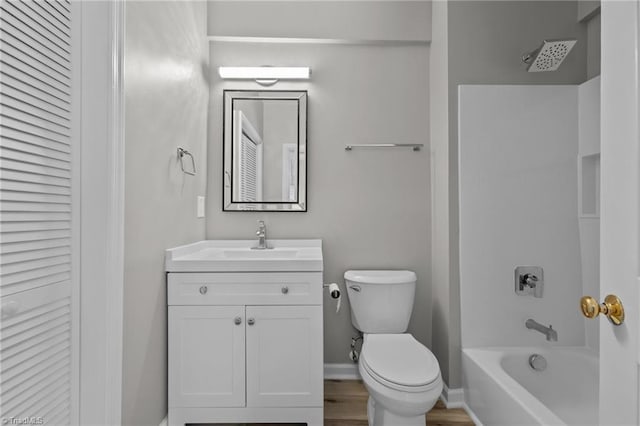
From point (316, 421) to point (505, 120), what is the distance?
6.11 feet

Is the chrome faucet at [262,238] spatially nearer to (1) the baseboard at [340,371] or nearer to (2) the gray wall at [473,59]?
(1) the baseboard at [340,371]

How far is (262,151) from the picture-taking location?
250cm

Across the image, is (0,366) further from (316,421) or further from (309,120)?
(309,120)

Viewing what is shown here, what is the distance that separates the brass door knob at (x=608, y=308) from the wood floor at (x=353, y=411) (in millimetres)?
1349

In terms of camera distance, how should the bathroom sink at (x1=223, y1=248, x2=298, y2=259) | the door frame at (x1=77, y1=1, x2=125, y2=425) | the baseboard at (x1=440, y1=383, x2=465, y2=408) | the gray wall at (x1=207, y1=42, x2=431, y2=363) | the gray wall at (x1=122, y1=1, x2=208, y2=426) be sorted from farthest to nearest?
the gray wall at (x1=207, y1=42, x2=431, y2=363) → the bathroom sink at (x1=223, y1=248, x2=298, y2=259) → the baseboard at (x1=440, y1=383, x2=465, y2=408) → the gray wall at (x1=122, y1=1, x2=208, y2=426) → the door frame at (x1=77, y1=1, x2=125, y2=425)

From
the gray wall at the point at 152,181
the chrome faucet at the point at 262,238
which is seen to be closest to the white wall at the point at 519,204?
the chrome faucet at the point at 262,238

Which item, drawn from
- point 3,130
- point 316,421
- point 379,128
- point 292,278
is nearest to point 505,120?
point 379,128

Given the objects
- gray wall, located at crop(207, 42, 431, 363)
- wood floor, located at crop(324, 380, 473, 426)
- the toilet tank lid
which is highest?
gray wall, located at crop(207, 42, 431, 363)

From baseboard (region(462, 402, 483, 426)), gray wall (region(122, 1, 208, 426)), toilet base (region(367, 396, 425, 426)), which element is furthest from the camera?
baseboard (region(462, 402, 483, 426))

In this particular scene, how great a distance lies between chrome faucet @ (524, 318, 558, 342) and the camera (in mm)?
1965

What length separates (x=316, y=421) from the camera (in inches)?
71.7

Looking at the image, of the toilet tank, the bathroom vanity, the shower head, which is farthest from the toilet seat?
the shower head

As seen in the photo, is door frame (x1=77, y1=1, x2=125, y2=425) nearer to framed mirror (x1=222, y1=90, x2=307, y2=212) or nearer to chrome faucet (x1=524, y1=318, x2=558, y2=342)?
framed mirror (x1=222, y1=90, x2=307, y2=212)

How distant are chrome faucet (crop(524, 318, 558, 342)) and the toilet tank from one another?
63 centimetres
